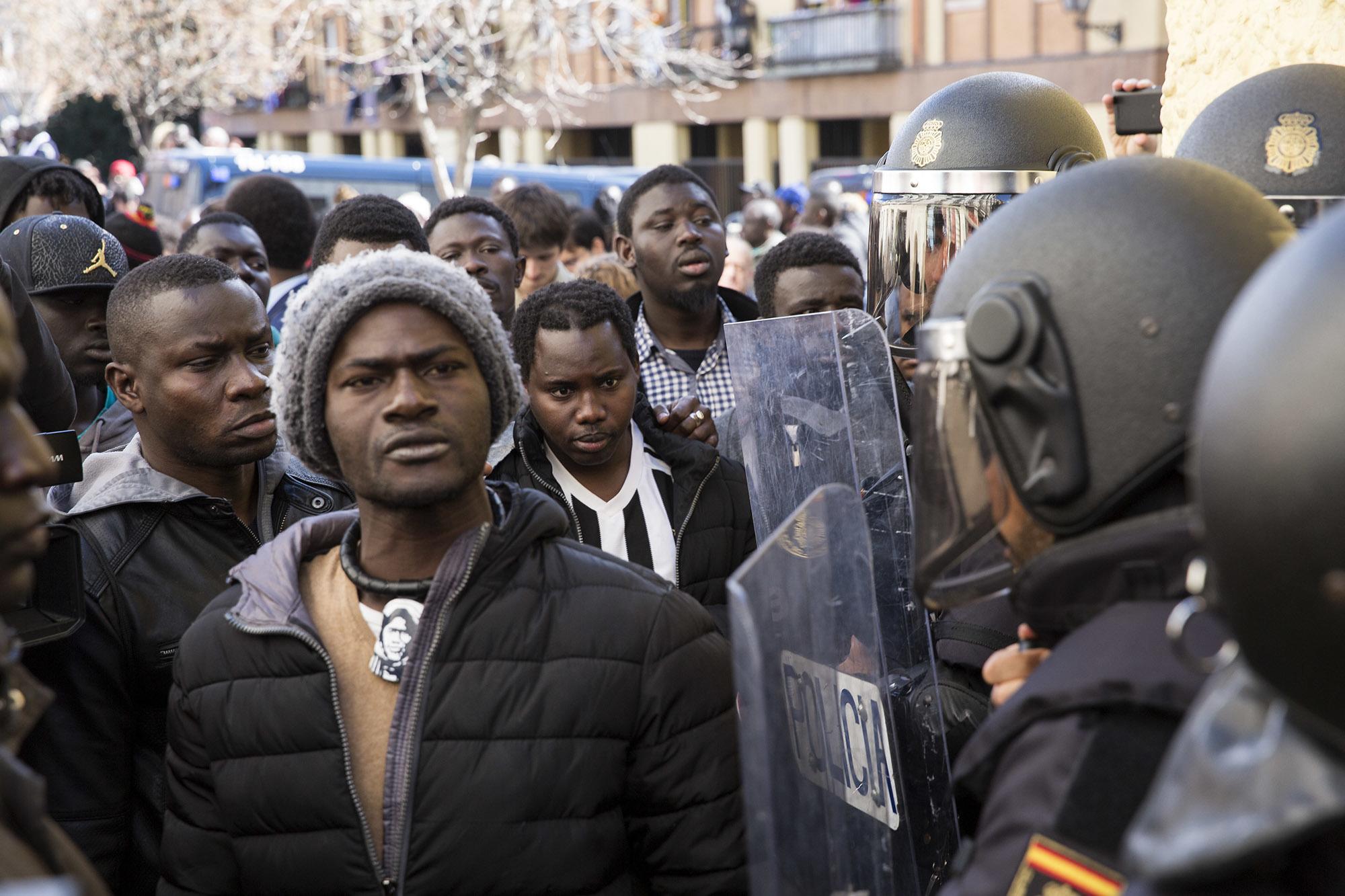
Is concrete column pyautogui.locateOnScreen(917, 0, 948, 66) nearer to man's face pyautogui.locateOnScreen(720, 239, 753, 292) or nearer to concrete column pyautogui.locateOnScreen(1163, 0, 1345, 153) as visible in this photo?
man's face pyautogui.locateOnScreen(720, 239, 753, 292)

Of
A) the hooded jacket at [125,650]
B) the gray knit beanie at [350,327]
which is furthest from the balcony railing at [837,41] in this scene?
the gray knit beanie at [350,327]

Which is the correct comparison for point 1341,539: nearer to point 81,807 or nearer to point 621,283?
point 81,807

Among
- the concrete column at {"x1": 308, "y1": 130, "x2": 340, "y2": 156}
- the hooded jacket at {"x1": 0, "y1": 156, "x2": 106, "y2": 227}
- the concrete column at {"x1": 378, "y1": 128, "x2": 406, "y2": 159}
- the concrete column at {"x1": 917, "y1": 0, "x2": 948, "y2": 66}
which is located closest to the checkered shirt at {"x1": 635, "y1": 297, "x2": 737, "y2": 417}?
the hooded jacket at {"x1": 0, "y1": 156, "x2": 106, "y2": 227}

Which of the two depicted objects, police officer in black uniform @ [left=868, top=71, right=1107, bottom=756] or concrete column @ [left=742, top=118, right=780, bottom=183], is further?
concrete column @ [left=742, top=118, right=780, bottom=183]

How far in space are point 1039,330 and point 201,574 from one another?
182cm

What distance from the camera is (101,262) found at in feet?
13.5

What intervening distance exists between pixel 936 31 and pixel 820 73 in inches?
103

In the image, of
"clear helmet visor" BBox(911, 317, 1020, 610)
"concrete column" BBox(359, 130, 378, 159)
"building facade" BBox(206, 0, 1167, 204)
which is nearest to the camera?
"clear helmet visor" BBox(911, 317, 1020, 610)

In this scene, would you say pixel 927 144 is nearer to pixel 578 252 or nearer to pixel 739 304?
pixel 739 304

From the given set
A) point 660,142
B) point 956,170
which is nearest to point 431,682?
point 956,170

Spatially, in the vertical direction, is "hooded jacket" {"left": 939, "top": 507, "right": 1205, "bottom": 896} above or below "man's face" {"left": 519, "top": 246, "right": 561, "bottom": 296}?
below

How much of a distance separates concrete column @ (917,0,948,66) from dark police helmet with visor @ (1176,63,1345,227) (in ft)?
69.0

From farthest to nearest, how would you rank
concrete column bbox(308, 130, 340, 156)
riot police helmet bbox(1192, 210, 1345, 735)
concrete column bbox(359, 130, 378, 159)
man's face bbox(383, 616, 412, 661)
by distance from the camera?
concrete column bbox(308, 130, 340, 156) < concrete column bbox(359, 130, 378, 159) < man's face bbox(383, 616, 412, 661) < riot police helmet bbox(1192, 210, 1345, 735)

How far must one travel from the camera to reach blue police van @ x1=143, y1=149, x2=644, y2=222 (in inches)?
542
